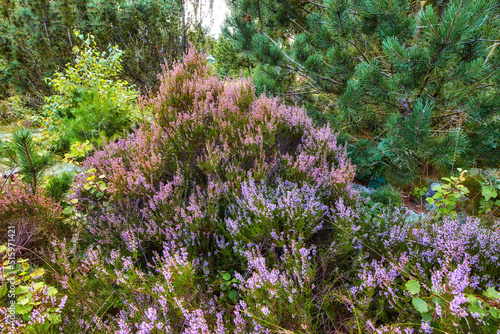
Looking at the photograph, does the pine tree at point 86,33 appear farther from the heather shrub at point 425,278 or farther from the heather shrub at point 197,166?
the heather shrub at point 425,278

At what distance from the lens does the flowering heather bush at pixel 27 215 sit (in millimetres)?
2061

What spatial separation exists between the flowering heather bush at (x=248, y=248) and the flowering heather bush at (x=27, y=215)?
0.22 metres

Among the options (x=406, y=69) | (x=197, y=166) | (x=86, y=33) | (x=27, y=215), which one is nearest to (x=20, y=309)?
(x=27, y=215)

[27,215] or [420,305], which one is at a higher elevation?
[420,305]

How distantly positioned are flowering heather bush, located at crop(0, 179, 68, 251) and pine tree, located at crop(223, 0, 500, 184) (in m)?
3.37

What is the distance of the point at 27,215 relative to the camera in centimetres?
216

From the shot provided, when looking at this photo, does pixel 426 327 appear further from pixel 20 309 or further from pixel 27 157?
pixel 27 157

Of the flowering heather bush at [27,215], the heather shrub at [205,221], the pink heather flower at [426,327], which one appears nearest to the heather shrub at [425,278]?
the pink heather flower at [426,327]

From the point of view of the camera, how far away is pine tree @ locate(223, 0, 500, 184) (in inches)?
102

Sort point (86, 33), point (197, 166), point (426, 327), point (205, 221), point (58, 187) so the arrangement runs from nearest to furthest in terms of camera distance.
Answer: point (426, 327) → point (205, 221) → point (58, 187) → point (197, 166) → point (86, 33)

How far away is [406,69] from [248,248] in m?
2.60

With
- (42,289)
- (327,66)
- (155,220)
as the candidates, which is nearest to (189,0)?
(327,66)

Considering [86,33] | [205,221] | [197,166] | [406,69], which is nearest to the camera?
[205,221]

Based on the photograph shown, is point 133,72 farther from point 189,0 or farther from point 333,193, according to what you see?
point 333,193
